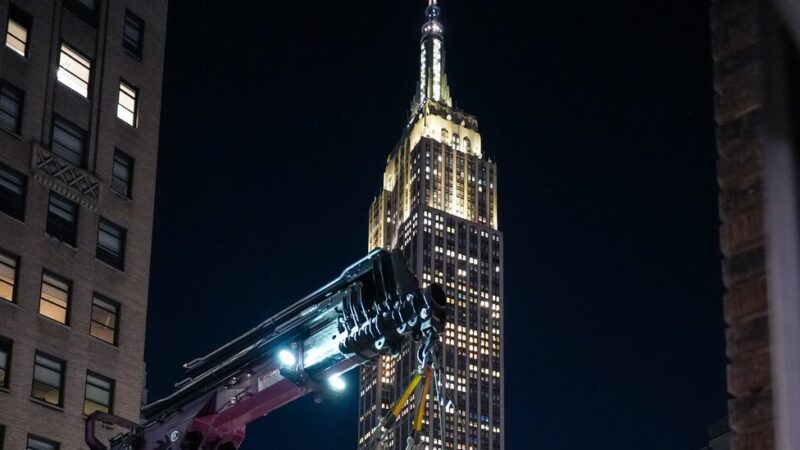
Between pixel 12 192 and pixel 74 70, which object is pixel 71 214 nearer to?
pixel 12 192

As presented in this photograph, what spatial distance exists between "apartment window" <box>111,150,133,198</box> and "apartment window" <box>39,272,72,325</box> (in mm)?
4673

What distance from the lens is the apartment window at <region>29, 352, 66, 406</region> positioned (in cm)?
3828

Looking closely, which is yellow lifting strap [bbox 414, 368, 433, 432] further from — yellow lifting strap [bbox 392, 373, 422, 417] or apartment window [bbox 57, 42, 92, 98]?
apartment window [bbox 57, 42, 92, 98]

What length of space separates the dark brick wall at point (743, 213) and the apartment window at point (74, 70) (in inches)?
1509

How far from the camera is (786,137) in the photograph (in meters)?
6.29

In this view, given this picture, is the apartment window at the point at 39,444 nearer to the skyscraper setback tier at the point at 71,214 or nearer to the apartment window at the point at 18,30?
the skyscraper setback tier at the point at 71,214

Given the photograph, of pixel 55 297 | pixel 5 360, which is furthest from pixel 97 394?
pixel 5 360

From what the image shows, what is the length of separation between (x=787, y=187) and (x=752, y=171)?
198mm

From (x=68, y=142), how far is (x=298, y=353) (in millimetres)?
22914

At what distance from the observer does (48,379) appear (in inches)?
1519

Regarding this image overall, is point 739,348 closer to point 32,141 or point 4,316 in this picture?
point 4,316

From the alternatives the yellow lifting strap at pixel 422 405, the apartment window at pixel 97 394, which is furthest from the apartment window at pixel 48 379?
the yellow lifting strap at pixel 422 405

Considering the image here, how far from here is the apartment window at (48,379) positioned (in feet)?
126

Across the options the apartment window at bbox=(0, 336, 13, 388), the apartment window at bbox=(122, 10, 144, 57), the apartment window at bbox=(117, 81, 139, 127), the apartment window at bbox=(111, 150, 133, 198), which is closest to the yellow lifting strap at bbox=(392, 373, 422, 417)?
the apartment window at bbox=(0, 336, 13, 388)
